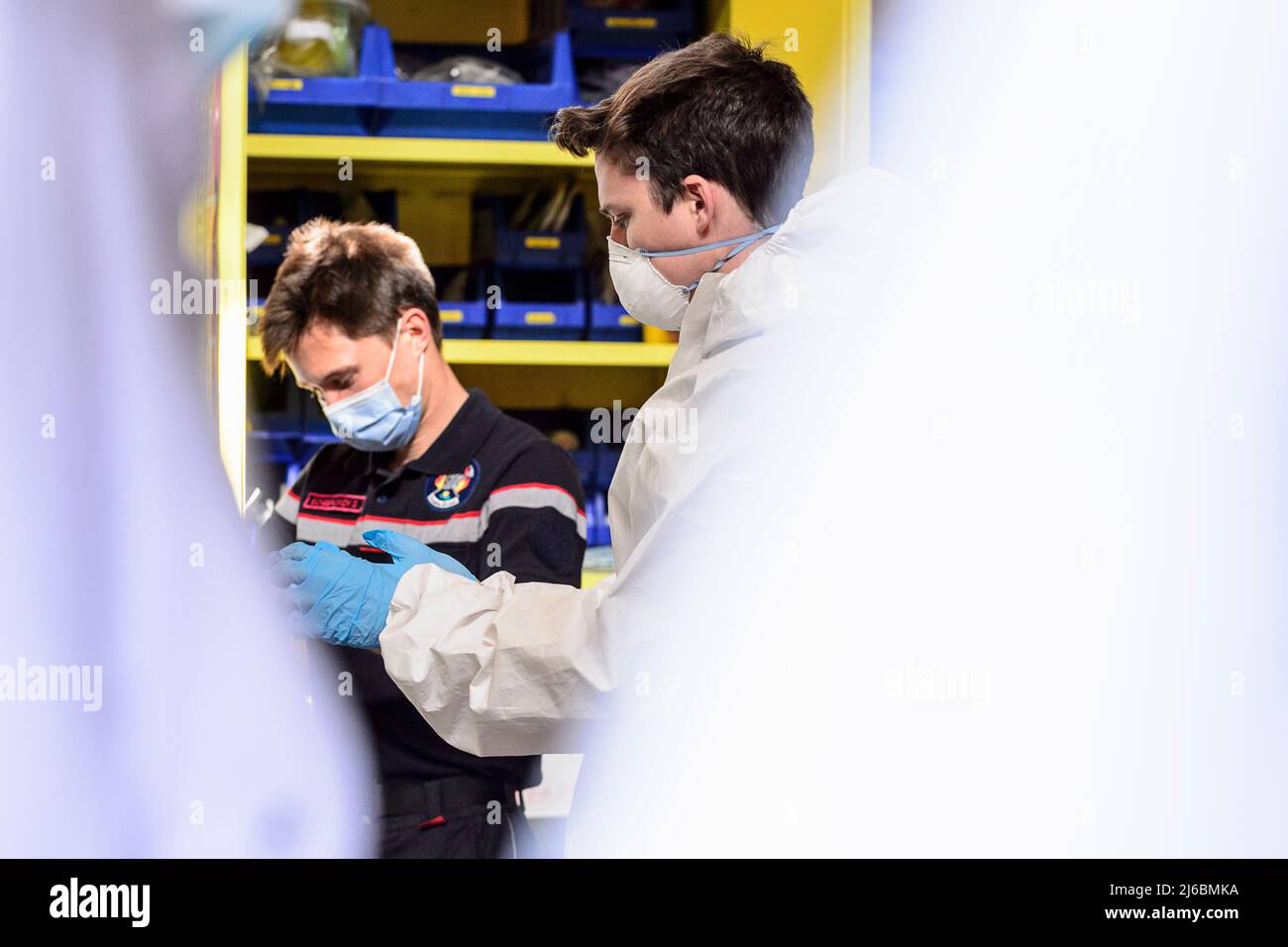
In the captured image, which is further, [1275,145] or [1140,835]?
[1275,145]

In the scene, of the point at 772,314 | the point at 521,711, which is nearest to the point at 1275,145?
the point at 772,314

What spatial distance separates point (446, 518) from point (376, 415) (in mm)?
193

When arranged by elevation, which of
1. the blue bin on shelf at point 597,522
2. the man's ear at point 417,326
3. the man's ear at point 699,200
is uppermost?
the man's ear at point 699,200

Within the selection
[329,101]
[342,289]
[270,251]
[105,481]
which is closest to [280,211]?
[270,251]

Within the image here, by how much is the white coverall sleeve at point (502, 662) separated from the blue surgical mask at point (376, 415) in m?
0.58

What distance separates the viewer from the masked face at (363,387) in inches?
58.8

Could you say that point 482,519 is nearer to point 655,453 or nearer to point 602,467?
point 655,453

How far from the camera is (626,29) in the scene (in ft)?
7.08

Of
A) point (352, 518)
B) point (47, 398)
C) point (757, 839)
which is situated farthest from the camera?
point (352, 518)

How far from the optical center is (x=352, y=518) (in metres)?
1.48

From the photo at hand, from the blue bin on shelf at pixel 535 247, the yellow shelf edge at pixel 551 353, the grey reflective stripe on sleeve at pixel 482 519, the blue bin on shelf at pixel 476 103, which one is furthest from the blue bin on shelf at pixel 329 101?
the grey reflective stripe on sleeve at pixel 482 519

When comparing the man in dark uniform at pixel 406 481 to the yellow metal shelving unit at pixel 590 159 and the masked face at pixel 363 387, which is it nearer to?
the masked face at pixel 363 387
